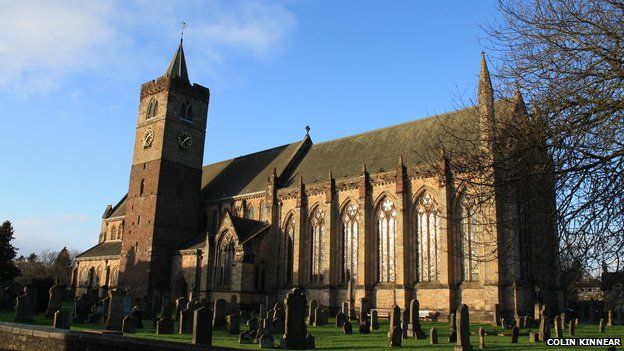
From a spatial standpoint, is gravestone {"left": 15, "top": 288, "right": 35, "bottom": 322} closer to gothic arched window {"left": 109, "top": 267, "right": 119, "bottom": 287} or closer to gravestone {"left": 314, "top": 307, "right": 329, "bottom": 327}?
gravestone {"left": 314, "top": 307, "right": 329, "bottom": 327}

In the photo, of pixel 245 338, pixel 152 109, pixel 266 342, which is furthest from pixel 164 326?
pixel 152 109

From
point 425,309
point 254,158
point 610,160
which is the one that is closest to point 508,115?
point 610,160

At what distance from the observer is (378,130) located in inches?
1634

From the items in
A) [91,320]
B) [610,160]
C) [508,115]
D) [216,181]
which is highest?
[216,181]

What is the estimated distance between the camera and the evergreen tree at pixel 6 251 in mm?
49312

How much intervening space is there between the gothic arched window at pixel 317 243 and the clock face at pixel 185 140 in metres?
15.3

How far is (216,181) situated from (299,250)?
15495 mm

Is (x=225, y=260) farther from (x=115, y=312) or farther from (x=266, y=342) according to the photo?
(x=266, y=342)

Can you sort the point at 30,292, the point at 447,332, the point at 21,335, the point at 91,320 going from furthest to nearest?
the point at 91,320 → the point at 30,292 → the point at 447,332 → the point at 21,335

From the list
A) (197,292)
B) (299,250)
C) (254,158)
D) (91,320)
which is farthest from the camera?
(254,158)

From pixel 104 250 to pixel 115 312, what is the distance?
31377 mm

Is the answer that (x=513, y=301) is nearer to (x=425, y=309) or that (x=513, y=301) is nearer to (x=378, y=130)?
(x=425, y=309)

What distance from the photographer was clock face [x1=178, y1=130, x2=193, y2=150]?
47.1 metres

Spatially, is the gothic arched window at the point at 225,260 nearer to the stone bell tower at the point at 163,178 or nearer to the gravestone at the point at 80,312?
the stone bell tower at the point at 163,178
